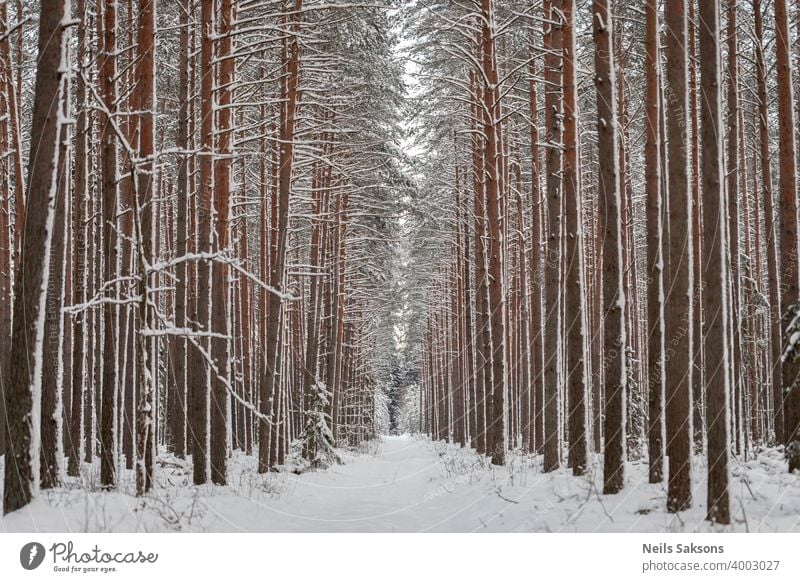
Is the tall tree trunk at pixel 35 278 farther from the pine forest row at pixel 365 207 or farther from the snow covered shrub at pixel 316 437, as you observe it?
the snow covered shrub at pixel 316 437

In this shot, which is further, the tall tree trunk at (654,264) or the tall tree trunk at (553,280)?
the tall tree trunk at (553,280)

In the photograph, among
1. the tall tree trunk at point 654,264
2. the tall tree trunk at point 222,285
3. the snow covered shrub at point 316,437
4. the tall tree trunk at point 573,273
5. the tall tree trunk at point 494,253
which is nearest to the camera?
the tall tree trunk at point 654,264

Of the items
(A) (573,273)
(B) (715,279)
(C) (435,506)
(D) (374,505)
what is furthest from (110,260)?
(B) (715,279)

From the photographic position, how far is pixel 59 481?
26.1 ft

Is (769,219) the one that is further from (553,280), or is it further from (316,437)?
(316,437)

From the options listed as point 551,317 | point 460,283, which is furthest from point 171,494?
point 460,283

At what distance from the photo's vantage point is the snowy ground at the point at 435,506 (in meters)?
6.41

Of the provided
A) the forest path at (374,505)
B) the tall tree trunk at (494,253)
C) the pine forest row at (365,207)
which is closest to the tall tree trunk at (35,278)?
the pine forest row at (365,207)

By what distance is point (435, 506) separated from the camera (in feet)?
36.1

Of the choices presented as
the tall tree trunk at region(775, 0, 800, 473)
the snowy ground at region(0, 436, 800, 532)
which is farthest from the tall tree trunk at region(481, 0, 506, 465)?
the tall tree trunk at region(775, 0, 800, 473)

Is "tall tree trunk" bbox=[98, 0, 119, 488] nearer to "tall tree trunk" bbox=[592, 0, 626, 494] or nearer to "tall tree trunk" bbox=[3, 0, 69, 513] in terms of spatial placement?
"tall tree trunk" bbox=[3, 0, 69, 513]

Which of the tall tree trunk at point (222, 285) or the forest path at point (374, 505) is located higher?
the tall tree trunk at point (222, 285)

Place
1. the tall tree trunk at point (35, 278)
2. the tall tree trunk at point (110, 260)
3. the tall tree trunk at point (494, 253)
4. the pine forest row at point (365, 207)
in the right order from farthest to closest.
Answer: the tall tree trunk at point (494, 253) → the tall tree trunk at point (110, 260) → the pine forest row at point (365, 207) → the tall tree trunk at point (35, 278)
